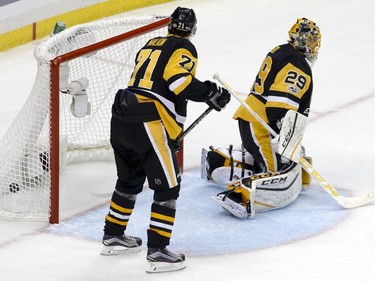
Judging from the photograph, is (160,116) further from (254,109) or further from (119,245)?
(254,109)

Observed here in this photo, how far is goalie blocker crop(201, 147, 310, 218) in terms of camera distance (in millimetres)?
4684

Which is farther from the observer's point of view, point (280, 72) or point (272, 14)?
point (272, 14)

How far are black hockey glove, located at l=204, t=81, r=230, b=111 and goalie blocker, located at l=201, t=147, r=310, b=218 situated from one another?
1.65 ft

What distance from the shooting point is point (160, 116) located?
421 cm

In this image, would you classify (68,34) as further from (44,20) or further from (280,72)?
(44,20)

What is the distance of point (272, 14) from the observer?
25.4 feet

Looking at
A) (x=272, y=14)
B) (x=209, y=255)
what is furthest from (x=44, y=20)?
(x=209, y=255)

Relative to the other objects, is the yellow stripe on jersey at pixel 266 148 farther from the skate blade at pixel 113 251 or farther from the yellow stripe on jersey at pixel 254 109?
the skate blade at pixel 113 251

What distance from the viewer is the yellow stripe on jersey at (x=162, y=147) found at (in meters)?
4.18

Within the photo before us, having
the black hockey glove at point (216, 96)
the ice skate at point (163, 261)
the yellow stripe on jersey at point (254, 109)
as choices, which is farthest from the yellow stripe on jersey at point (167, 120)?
the yellow stripe on jersey at point (254, 109)

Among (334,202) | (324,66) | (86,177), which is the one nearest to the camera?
(334,202)

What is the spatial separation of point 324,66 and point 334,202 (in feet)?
6.97

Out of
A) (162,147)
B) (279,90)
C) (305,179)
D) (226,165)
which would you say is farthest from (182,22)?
(305,179)

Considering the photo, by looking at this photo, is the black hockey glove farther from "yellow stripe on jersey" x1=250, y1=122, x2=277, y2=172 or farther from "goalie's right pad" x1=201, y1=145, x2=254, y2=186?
"goalie's right pad" x1=201, y1=145, x2=254, y2=186
